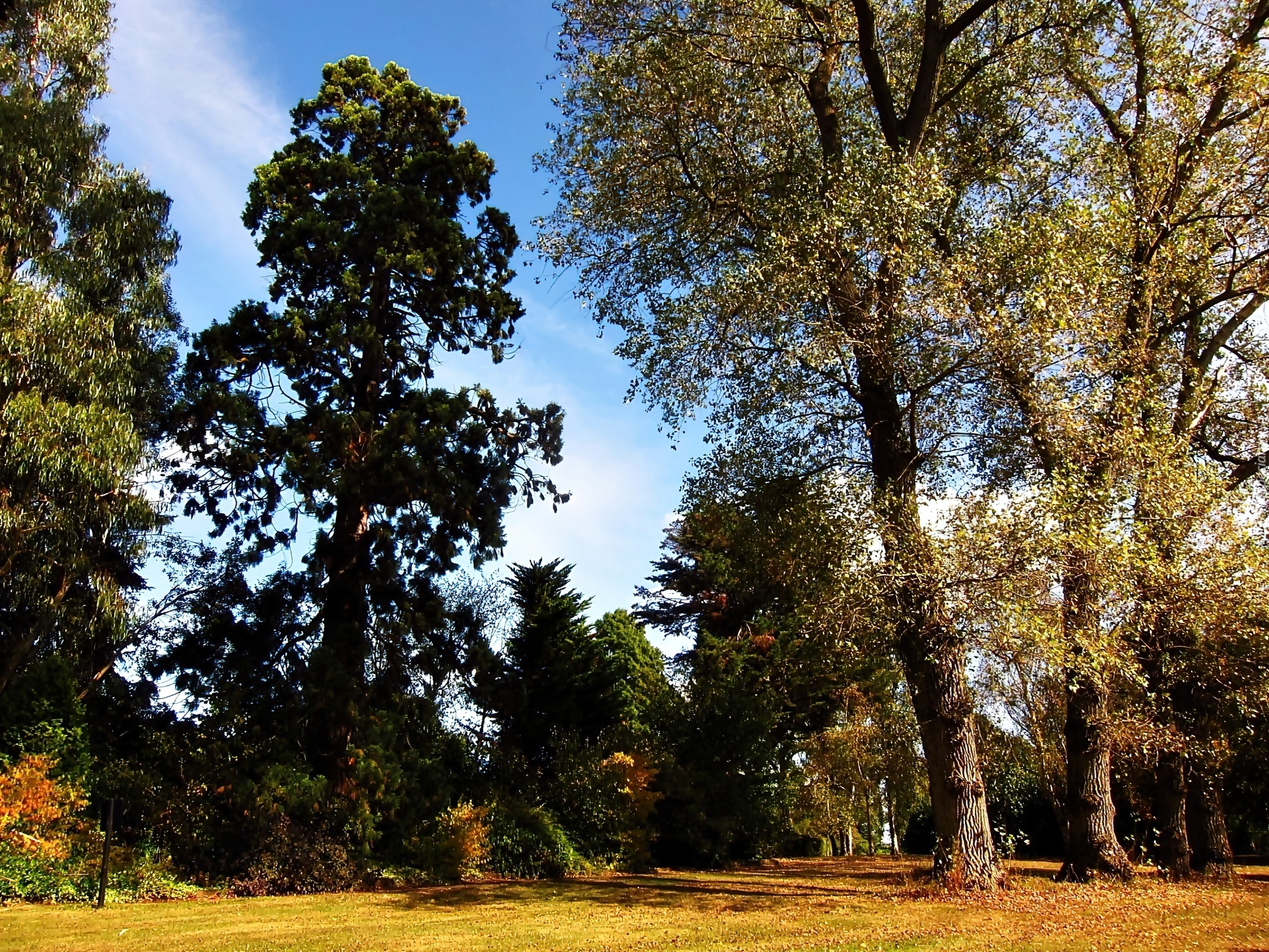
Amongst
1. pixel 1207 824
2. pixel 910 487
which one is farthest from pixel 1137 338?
pixel 1207 824

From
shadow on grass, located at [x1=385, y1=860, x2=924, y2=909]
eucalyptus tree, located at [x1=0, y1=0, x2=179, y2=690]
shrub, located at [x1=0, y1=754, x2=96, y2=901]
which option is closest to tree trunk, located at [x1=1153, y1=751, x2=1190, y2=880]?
shadow on grass, located at [x1=385, y1=860, x2=924, y2=909]

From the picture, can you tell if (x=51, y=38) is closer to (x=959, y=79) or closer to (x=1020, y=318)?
(x=959, y=79)

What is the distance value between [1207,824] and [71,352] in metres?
20.8

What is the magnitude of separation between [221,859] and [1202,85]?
63.5 ft

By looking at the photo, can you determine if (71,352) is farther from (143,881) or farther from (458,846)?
(458,846)

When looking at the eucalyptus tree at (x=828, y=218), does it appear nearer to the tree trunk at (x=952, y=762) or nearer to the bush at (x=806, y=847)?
the tree trunk at (x=952, y=762)

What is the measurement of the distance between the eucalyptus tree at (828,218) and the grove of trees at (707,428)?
0.23ft

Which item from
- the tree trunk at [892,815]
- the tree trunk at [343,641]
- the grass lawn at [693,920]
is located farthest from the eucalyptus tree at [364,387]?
the tree trunk at [892,815]

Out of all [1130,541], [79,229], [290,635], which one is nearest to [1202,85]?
[1130,541]

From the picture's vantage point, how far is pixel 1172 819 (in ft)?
45.1

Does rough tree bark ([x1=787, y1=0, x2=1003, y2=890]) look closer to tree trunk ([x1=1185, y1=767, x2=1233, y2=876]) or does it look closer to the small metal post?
tree trunk ([x1=1185, y1=767, x2=1233, y2=876])

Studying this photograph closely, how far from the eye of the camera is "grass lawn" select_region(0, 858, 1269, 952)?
801cm

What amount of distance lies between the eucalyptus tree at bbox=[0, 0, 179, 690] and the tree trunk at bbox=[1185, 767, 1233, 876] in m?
19.1

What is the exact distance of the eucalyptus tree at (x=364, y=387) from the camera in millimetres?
16219
